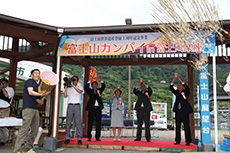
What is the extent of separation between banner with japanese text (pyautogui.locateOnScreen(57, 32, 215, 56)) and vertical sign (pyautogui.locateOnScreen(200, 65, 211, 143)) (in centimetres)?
76

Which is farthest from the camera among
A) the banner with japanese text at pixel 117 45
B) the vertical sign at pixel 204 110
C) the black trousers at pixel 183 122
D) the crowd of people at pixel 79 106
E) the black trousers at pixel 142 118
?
the black trousers at pixel 142 118

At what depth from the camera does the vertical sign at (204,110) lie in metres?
5.24

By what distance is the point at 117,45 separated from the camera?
5836 millimetres

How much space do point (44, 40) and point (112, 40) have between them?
183cm

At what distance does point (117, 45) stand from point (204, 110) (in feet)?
8.69

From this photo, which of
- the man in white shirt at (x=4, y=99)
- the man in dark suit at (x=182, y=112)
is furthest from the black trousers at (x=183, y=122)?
the man in white shirt at (x=4, y=99)

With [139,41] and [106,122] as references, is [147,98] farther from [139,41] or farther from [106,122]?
[106,122]

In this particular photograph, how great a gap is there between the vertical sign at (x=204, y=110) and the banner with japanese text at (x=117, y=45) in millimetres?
764

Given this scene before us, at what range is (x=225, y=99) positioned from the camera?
1677cm

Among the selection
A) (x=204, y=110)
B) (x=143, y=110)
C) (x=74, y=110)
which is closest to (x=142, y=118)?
(x=143, y=110)

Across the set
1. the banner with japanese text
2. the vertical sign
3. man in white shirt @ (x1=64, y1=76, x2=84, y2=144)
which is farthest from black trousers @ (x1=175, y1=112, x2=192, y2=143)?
man in white shirt @ (x1=64, y1=76, x2=84, y2=144)

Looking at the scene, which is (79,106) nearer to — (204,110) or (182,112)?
(182,112)

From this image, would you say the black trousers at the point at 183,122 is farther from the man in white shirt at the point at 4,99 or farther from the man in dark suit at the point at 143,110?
the man in white shirt at the point at 4,99

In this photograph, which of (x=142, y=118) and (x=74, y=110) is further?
(x=142, y=118)
